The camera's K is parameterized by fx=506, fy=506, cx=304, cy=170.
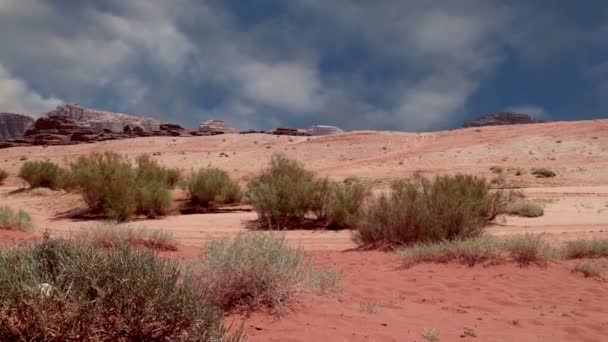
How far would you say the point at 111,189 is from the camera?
59.7ft

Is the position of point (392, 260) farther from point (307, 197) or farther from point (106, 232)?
point (307, 197)

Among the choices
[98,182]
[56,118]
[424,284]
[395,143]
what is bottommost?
[424,284]

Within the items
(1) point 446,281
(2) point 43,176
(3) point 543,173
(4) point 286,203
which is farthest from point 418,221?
(3) point 543,173

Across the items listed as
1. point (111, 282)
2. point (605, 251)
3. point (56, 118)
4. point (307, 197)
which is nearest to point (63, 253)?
point (111, 282)

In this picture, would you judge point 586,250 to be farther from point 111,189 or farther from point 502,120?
point 502,120

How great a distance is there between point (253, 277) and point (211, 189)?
1578 centimetres

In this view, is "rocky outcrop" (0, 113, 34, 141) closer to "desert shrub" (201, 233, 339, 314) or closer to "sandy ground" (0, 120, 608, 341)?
"sandy ground" (0, 120, 608, 341)

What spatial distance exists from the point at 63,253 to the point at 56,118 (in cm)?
11654

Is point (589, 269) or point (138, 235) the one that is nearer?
point (589, 269)

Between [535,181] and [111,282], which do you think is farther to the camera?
[535,181]

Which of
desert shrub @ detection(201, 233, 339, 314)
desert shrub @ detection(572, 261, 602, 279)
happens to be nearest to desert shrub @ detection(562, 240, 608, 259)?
→ desert shrub @ detection(572, 261, 602, 279)

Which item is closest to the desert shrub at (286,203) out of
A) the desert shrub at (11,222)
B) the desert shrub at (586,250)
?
the desert shrub at (11,222)

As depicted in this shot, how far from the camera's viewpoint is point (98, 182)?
19.0 metres

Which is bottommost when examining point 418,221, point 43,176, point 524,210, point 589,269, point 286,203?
point 589,269
